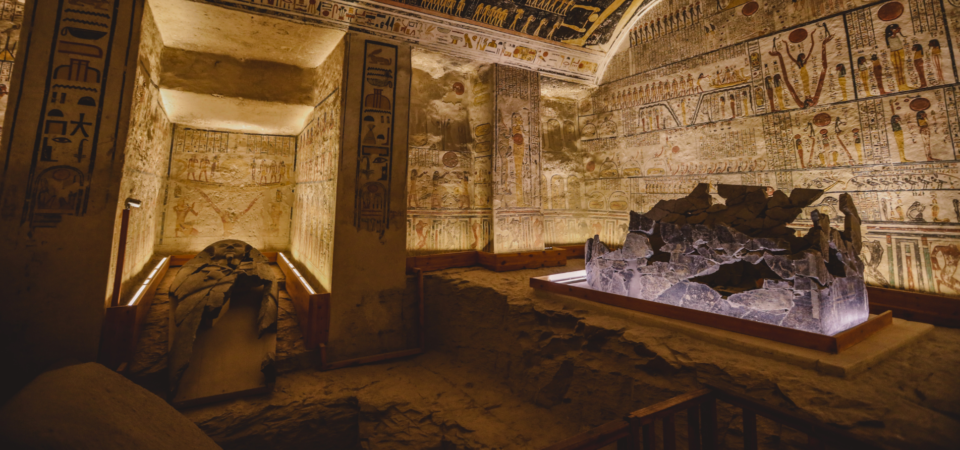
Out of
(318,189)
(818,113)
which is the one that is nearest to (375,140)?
(318,189)

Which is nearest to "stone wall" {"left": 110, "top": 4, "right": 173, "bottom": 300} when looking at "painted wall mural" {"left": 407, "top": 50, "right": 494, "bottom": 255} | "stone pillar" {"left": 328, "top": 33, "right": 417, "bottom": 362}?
"stone pillar" {"left": 328, "top": 33, "right": 417, "bottom": 362}

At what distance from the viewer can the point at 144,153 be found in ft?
15.0

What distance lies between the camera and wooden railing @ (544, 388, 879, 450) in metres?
1.29

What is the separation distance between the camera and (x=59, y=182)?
3367mm

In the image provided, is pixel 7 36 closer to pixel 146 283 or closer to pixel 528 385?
pixel 146 283

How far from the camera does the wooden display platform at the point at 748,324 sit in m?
2.47

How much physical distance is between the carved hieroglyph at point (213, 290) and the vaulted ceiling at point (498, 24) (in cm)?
305

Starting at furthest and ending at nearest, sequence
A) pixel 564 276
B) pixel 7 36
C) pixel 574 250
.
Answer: pixel 574 250 < pixel 564 276 < pixel 7 36

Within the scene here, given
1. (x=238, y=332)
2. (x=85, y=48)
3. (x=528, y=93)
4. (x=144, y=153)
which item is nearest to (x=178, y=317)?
(x=238, y=332)

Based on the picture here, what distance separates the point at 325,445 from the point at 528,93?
235 inches

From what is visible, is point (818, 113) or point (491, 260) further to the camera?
point (491, 260)

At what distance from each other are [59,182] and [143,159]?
4.30 ft

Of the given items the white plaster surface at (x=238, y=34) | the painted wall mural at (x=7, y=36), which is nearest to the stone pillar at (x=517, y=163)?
the white plaster surface at (x=238, y=34)

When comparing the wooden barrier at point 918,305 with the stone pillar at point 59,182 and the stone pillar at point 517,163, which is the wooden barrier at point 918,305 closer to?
the stone pillar at point 517,163
